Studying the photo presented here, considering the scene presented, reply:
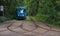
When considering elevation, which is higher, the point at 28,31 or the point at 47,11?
the point at 47,11

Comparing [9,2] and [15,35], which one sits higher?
[9,2]

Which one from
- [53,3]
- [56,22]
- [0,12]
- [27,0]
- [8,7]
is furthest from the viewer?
[27,0]

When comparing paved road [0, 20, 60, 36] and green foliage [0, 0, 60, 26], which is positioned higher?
green foliage [0, 0, 60, 26]

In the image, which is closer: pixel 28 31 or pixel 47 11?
pixel 28 31

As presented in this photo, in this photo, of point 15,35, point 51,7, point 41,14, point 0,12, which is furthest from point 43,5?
point 15,35

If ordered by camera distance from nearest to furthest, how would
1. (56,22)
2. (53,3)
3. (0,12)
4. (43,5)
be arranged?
(56,22) → (53,3) → (43,5) → (0,12)

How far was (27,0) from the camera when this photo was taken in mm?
30703

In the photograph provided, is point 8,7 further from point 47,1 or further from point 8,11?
Answer: point 47,1

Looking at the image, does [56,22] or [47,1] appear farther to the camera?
[47,1]

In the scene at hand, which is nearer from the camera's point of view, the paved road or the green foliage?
the paved road

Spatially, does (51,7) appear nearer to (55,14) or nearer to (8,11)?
(55,14)

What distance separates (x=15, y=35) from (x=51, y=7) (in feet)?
24.6

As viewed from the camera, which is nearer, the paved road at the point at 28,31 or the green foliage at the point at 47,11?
the paved road at the point at 28,31

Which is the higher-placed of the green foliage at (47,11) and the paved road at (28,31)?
the green foliage at (47,11)
